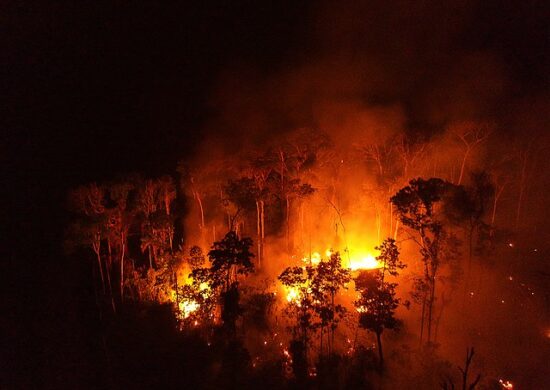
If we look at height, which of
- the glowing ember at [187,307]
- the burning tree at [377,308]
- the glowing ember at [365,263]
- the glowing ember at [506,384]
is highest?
the glowing ember at [365,263]

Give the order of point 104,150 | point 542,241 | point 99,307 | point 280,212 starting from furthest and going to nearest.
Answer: point 104,150, point 280,212, point 542,241, point 99,307

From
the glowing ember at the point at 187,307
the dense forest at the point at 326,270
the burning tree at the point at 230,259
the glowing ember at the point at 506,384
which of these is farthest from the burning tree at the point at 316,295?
the glowing ember at the point at 506,384

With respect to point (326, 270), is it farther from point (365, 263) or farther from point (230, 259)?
point (365, 263)

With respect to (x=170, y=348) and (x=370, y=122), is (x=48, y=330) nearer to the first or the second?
(x=170, y=348)

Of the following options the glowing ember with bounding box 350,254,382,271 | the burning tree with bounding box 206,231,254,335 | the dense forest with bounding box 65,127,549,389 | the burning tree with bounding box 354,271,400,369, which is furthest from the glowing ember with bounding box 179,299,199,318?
the glowing ember with bounding box 350,254,382,271

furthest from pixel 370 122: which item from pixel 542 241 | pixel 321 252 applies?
pixel 542 241

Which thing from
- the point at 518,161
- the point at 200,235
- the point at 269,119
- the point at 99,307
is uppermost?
the point at 269,119

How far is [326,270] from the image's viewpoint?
48.3 ft

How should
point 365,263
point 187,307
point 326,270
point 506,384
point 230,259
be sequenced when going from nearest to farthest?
1. point 230,259
2. point 326,270
3. point 506,384
4. point 187,307
5. point 365,263

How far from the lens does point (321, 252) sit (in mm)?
24453

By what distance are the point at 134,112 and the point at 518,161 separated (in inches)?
1123

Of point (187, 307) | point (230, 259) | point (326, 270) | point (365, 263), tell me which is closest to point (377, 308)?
point (326, 270)

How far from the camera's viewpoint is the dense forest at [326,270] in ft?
48.9

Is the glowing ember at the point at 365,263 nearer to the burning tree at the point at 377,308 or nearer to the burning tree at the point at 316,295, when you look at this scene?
the burning tree at the point at 316,295
